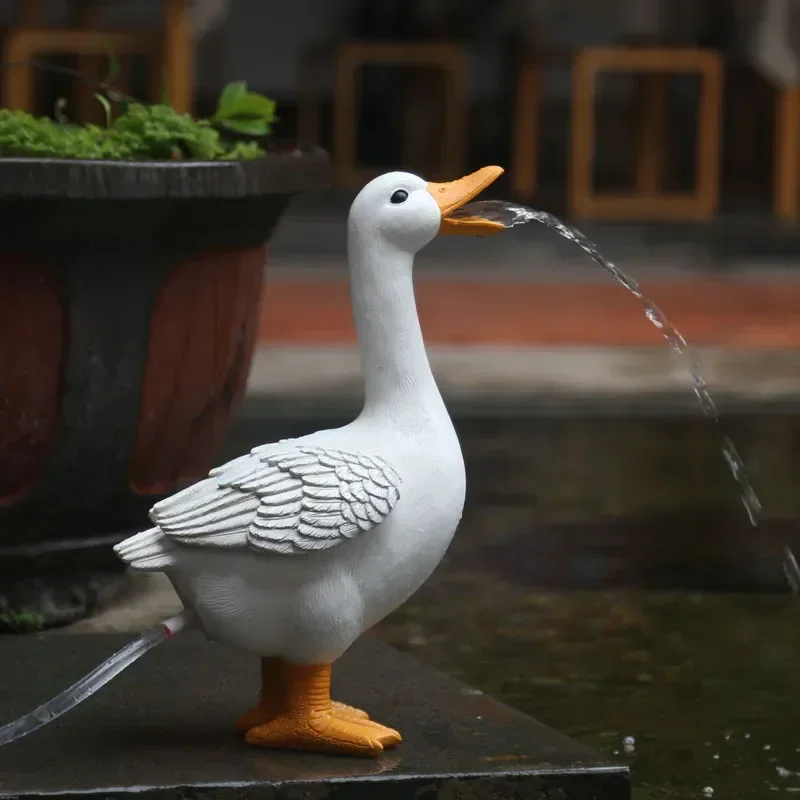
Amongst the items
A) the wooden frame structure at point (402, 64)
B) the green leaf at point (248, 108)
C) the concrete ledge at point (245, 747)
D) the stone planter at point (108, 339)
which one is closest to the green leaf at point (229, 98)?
the green leaf at point (248, 108)

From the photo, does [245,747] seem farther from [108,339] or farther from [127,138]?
[127,138]

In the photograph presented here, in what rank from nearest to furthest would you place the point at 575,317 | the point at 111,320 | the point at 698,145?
the point at 111,320
the point at 575,317
the point at 698,145

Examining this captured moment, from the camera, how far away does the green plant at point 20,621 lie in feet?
12.2

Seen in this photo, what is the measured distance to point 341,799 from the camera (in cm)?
254

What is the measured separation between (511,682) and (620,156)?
382 inches

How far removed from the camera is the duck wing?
2.51 meters

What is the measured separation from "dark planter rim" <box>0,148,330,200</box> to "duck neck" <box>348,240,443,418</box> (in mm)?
912

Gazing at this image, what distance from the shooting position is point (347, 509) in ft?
8.25

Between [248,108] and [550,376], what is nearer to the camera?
[248,108]

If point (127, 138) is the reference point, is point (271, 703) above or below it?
below

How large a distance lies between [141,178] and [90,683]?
1.22m

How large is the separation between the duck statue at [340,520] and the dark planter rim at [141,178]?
35.5 inches

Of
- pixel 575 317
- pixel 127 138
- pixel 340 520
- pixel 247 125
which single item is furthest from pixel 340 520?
pixel 575 317

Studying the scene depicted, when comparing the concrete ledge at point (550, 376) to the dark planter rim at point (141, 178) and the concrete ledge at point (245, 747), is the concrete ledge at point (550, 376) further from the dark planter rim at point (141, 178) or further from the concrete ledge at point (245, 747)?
the concrete ledge at point (245, 747)
